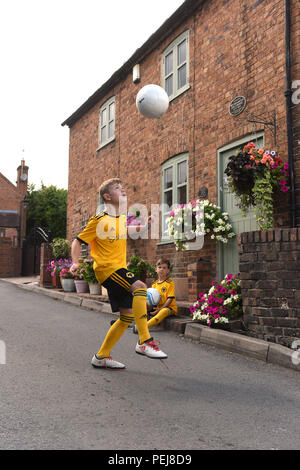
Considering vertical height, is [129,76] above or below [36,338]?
above

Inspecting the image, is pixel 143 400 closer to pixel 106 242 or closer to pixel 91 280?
pixel 106 242

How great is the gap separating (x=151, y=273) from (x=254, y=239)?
377 centimetres

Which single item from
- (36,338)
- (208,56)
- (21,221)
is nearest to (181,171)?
→ (208,56)

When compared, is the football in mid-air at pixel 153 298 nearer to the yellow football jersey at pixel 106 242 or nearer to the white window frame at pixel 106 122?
the yellow football jersey at pixel 106 242

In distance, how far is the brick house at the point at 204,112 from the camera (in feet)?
24.8

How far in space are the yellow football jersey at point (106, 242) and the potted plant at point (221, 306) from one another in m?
2.17

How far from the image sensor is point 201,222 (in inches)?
331

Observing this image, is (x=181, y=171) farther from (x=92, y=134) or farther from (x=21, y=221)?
(x=21, y=221)

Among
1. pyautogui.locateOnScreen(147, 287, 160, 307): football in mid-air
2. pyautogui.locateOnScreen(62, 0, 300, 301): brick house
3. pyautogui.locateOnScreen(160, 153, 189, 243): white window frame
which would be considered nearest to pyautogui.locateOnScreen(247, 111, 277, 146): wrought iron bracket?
pyautogui.locateOnScreen(62, 0, 300, 301): brick house

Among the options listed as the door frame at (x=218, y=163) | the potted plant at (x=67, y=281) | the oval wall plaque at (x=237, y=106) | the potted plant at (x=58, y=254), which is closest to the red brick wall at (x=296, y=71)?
the door frame at (x=218, y=163)

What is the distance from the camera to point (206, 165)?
360 inches

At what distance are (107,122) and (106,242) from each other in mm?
10420

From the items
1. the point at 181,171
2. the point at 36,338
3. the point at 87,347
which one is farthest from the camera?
the point at 181,171

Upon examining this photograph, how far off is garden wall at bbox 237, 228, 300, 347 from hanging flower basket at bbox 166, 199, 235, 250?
246cm
